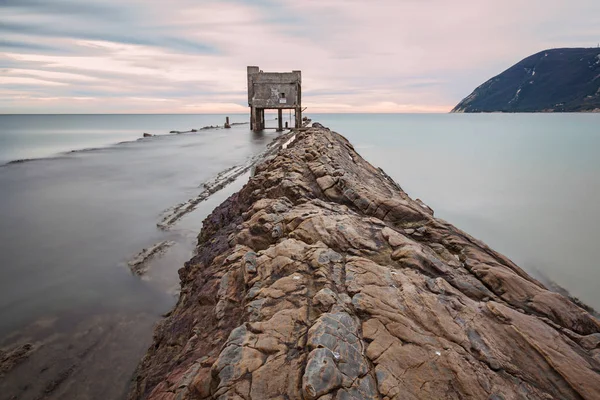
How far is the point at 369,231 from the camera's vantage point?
19.4 ft

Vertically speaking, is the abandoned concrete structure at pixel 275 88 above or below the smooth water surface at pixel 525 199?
above

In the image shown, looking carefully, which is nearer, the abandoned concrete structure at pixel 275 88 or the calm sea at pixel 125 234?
the calm sea at pixel 125 234

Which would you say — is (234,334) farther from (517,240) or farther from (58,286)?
(517,240)

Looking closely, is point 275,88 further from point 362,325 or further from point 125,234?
point 362,325

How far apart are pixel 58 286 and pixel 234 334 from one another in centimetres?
632

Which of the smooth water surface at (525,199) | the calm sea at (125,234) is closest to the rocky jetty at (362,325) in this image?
the calm sea at (125,234)

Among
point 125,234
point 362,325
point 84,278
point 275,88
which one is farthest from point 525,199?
point 275,88

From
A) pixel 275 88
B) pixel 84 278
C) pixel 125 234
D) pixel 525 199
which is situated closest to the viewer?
pixel 84 278

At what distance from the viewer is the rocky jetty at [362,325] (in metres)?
3.15

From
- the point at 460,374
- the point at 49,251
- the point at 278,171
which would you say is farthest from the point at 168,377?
the point at 49,251

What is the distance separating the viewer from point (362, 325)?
3.72 meters

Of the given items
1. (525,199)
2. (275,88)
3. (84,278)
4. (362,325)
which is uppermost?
(275,88)

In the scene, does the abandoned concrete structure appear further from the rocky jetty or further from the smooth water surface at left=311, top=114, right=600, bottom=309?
the rocky jetty

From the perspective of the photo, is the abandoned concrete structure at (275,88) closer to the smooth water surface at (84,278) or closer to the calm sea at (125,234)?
the calm sea at (125,234)
